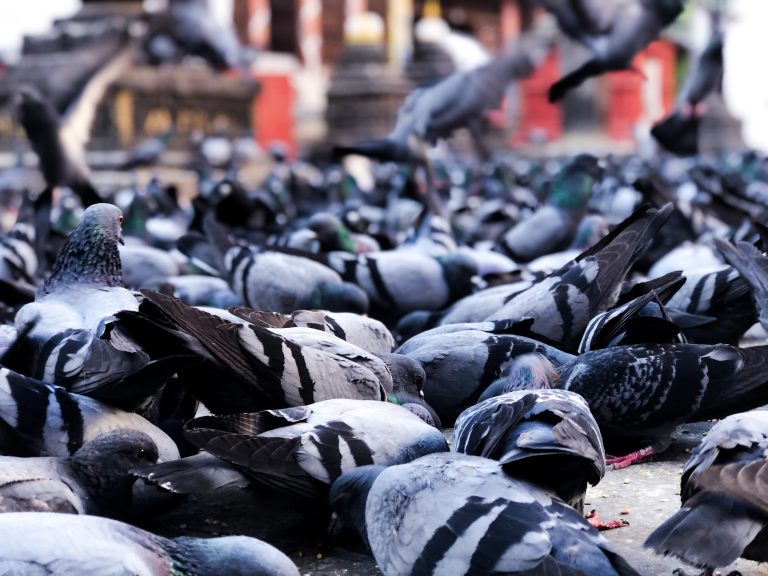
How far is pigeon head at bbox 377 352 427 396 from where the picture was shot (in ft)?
9.95

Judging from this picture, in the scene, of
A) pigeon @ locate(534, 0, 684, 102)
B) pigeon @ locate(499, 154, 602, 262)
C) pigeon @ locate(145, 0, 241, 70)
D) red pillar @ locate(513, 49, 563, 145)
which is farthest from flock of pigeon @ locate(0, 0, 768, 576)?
red pillar @ locate(513, 49, 563, 145)

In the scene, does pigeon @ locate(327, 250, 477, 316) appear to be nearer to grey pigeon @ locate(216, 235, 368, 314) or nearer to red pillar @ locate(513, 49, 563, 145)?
grey pigeon @ locate(216, 235, 368, 314)

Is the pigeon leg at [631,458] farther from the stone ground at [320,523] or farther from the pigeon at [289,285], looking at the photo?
the pigeon at [289,285]

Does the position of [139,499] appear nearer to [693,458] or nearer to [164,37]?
[693,458]

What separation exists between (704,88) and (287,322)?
7632mm

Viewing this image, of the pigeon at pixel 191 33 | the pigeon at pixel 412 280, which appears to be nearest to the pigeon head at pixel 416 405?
the pigeon at pixel 412 280

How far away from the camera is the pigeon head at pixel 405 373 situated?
3.03 meters

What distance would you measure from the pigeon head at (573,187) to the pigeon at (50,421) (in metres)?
4.66

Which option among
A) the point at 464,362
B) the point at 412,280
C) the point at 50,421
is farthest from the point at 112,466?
the point at 412,280

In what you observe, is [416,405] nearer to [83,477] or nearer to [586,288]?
[83,477]

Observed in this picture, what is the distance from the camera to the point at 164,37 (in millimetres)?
13727

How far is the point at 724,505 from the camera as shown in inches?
75.8

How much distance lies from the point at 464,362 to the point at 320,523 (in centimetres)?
93

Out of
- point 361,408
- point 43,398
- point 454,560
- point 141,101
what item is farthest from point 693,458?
point 141,101
